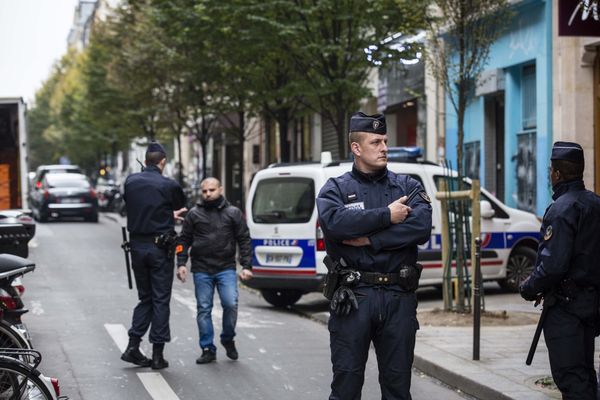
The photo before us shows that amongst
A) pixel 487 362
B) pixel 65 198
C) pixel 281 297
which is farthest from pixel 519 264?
pixel 65 198

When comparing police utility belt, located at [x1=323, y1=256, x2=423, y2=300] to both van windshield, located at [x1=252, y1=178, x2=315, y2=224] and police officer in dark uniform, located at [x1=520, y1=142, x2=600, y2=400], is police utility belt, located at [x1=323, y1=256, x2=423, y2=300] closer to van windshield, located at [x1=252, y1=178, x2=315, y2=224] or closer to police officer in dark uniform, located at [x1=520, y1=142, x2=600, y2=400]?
police officer in dark uniform, located at [x1=520, y1=142, x2=600, y2=400]

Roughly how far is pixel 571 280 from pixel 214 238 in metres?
4.91

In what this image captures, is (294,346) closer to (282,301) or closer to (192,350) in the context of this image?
(192,350)

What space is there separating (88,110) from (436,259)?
35.4m

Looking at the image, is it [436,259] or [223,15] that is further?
[223,15]

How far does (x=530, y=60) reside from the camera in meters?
22.5

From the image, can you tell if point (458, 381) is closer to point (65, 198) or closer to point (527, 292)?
point (527, 292)

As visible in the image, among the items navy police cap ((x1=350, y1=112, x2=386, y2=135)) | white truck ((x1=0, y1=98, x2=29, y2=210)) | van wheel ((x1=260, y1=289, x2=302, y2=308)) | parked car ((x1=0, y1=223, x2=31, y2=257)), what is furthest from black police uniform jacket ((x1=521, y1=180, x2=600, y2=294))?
white truck ((x1=0, y1=98, x2=29, y2=210))

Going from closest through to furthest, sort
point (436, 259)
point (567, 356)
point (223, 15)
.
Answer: point (567, 356) < point (436, 259) < point (223, 15)

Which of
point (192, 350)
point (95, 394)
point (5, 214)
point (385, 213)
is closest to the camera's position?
point (385, 213)

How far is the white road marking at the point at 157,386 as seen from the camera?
31.2ft

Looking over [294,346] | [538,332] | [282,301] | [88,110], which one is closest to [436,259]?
[282,301]

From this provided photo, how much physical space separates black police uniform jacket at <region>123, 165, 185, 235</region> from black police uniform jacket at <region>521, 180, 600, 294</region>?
4563mm

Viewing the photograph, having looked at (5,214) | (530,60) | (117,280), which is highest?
(530,60)
